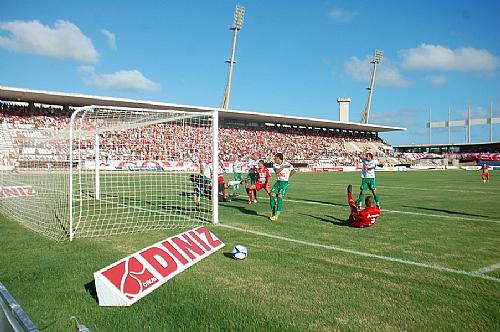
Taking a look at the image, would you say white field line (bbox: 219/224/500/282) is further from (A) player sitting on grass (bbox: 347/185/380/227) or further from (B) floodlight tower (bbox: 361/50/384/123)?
(B) floodlight tower (bbox: 361/50/384/123)

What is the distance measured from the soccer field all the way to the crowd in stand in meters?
4.80

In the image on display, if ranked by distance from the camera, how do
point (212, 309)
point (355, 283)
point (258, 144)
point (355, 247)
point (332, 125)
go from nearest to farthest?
point (212, 309) → point (355, 283) → point (355, 247) → point (258, 144) → point (332, 125)

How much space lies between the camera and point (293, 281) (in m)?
5.48

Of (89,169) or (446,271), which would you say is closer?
(446,271)

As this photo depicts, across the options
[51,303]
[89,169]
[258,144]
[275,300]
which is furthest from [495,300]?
[258,144]

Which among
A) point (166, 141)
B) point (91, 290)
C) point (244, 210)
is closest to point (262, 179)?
point (244, 210)

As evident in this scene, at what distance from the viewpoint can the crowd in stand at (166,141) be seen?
45.2 feet

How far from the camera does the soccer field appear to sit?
13.8 ft

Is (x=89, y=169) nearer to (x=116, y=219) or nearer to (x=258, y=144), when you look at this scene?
(x=116, y=219)

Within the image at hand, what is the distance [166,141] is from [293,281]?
19072 mm

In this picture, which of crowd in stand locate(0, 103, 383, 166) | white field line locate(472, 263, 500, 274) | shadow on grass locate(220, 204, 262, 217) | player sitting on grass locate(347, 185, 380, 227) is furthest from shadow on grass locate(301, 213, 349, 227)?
crowd in stand locate(0, 103, 383, 166)

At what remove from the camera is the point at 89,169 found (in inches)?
704

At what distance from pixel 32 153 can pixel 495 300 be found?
1383 cm

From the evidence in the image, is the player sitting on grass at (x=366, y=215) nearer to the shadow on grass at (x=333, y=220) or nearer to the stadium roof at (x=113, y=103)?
the shadow on grass at (x=333, y=220)
